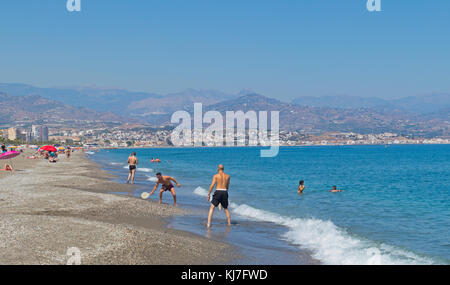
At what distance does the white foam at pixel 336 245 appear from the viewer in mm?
13188

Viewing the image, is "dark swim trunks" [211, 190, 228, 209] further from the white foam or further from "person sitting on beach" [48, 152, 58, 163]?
"person sitting on beach" [48, 152, 58, 163]

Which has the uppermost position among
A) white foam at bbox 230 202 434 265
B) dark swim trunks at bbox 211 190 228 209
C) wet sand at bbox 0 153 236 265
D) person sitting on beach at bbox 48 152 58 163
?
dark swim trunks at bbox 211 190 228 209

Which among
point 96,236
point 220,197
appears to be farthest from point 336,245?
point 96,236

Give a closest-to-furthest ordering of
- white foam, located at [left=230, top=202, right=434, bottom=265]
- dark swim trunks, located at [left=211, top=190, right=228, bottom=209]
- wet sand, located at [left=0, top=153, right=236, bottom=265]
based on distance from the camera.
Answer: wet sand, located at [left=0, top=153, right=236, bottom=265], white foam, located at [left=230, top=202, right=434, bottom=265], dark swim trunks, located at [left=211, top=190, right=228, bottom=209]

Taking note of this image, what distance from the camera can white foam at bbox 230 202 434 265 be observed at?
13.2 metres

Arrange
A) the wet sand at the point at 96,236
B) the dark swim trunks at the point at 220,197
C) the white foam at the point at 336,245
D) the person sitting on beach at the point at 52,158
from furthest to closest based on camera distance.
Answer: the person sitting on beach at the point at 52,158
the dark swim trunks at the point at 220,197
the white foam at the point at 336,245
the wet sand at the point at 96,236

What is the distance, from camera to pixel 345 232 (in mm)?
17953

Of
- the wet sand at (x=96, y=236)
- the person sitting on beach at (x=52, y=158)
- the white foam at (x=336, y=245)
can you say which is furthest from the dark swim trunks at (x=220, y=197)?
the person sitting on beach at (x=52, y=158)

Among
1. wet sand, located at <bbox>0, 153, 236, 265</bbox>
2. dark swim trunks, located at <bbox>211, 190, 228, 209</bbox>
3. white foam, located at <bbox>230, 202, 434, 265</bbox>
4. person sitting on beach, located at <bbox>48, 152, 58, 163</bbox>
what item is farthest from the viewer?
person sitting on beach, located at <bbox>48, 152, 58, 163</bbox>

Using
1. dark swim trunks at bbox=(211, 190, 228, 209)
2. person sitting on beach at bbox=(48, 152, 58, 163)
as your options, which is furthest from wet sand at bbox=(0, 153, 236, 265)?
person sitting on beach at bbox=(48, 152, 58, 163)

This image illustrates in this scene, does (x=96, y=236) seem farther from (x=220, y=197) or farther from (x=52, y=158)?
(x=52, y=158)

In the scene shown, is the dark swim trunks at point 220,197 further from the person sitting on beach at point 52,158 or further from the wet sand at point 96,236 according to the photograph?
the person sitting on beach at point 52,158
